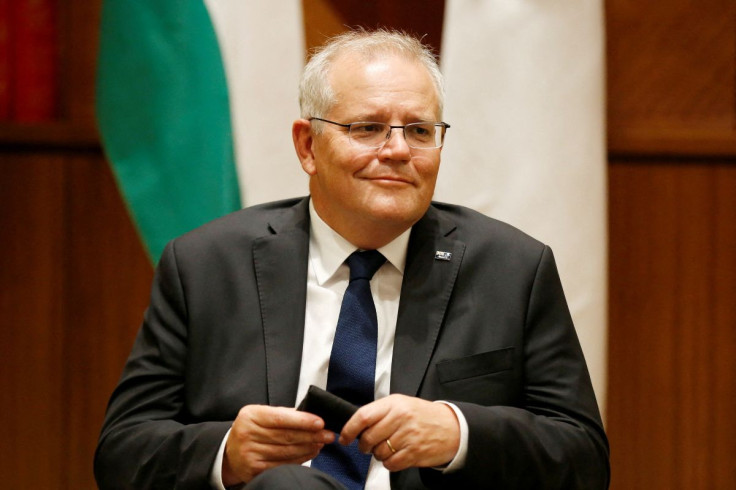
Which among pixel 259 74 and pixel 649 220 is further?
pixel 649 220

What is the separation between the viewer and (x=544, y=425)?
1.66 metres

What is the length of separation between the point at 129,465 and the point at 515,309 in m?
0.79

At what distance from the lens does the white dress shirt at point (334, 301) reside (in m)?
1.76

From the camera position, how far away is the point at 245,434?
153 cm

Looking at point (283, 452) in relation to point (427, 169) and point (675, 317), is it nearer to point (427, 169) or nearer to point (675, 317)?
point (427, 169)

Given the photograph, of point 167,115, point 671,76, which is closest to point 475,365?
point 167,115

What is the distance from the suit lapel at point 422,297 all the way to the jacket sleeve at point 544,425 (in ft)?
0.49

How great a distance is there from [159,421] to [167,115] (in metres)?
1.00

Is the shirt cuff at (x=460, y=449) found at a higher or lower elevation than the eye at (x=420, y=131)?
lower

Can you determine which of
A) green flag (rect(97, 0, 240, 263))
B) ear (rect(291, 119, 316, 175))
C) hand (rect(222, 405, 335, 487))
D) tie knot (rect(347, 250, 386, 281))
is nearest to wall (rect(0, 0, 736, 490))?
green flag (rect(97, 0, 240, 263))

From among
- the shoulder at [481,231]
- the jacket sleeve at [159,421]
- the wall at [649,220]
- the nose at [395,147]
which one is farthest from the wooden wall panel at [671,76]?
the jacket sleeve at [159,421]

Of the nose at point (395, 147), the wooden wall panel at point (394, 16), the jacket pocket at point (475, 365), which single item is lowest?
the jacket pocket at point (475, 365)

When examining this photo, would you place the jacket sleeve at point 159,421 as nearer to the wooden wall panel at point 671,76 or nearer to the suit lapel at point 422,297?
the suit lapel at point 422,297

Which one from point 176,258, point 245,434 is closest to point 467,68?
point 176,258
